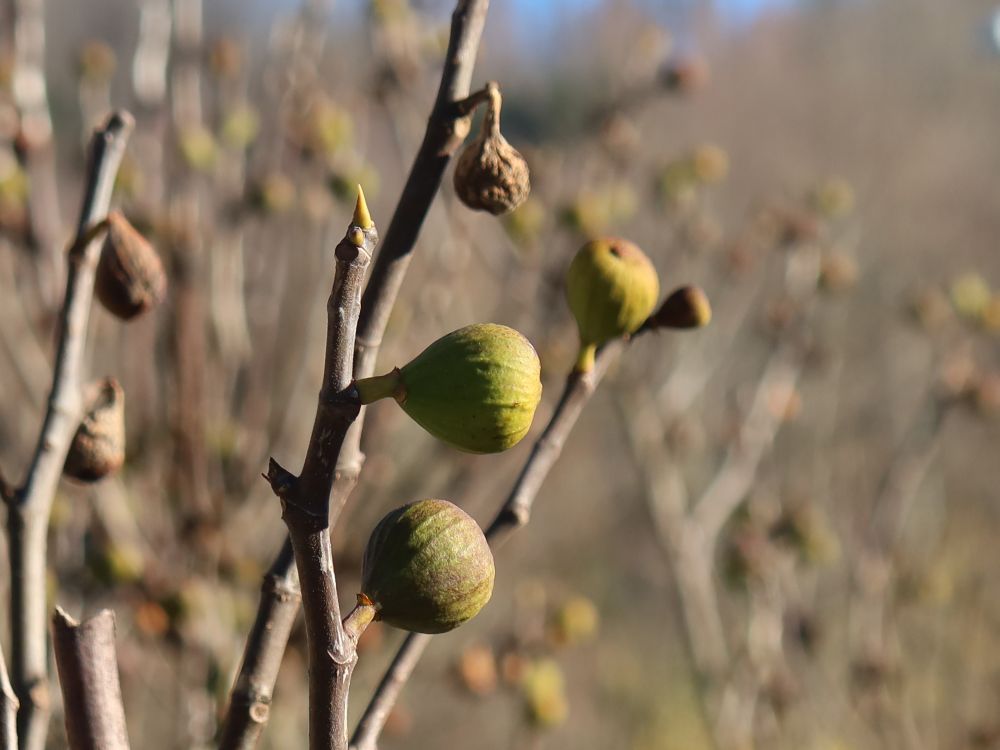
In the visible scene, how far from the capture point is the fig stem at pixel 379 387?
42 cm

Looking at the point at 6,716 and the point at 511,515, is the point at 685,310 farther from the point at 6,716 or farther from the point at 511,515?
the point at 6,716

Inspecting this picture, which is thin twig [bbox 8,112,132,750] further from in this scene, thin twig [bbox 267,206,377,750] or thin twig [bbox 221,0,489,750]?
thin twig [bbox 267,206,377,750]

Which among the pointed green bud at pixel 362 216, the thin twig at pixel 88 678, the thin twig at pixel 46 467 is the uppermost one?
the thin twig at pixel 46 467

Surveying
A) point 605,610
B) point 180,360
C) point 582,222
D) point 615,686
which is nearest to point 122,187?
point 180,360

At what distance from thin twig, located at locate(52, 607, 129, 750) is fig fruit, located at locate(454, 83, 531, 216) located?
0.31 metres

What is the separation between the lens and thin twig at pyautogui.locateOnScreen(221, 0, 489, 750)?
56 cm

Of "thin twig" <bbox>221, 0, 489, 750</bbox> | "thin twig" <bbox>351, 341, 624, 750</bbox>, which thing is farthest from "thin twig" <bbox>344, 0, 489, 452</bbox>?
"thin twig" <bbox>351, 341, 624, 750</bbox>

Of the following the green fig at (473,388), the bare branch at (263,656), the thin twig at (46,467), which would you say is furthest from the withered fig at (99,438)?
the green fig at (473,388)

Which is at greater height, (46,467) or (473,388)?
(46,467)

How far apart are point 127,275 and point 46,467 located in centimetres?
14

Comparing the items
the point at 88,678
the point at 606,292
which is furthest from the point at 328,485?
the point at 606,292

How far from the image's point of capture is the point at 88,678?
17.8 inches

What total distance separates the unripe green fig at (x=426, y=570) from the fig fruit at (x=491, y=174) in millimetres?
200

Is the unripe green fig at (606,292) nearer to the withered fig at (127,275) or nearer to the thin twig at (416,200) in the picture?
the thin twig at (416,200)
